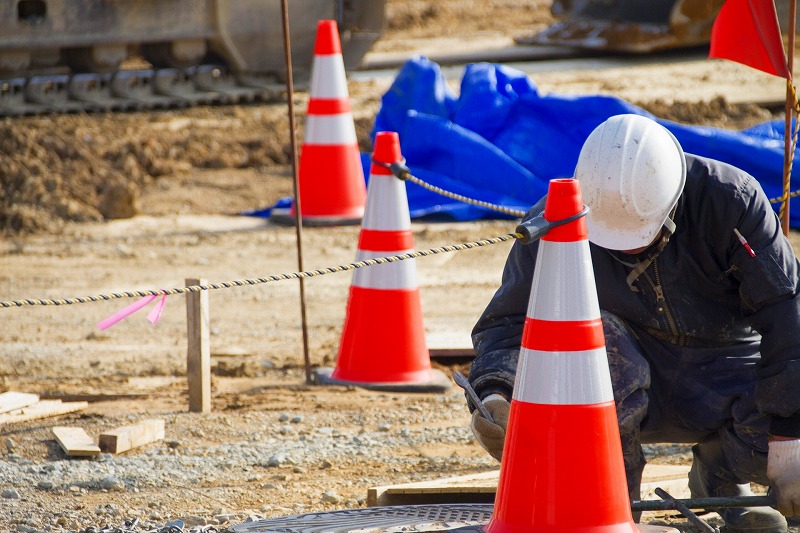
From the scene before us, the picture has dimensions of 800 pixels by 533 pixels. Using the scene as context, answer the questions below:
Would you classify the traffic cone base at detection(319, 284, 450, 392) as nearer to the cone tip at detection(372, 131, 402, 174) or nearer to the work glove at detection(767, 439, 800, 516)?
the cone tip at detection(372, 131, 402, 174)

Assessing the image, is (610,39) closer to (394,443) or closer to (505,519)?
(394,443)

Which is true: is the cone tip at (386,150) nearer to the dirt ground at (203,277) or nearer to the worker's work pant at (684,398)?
the dirt ground at (203,277)

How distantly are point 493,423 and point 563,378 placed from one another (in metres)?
0.46

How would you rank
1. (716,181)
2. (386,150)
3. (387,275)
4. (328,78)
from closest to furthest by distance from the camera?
1. (716,181)
2. (387,275)
3. (386,150)
4. (328,78)

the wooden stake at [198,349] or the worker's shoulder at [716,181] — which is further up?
the worker's shoulder at [716,181]

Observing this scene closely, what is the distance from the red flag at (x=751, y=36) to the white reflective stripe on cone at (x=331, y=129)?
12.1ft

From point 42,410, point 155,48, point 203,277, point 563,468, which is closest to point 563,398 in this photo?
point 563,468

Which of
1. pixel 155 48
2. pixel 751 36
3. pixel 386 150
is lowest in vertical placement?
pixel 386 150

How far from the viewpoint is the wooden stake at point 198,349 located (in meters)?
4.38

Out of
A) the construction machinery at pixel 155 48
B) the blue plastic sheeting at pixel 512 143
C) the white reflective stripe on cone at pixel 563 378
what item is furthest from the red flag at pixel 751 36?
the construction machinery at pixel 155 48

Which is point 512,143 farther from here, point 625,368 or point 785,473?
point 785,473

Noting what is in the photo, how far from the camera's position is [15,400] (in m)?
4.63

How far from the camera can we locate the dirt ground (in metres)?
4.21

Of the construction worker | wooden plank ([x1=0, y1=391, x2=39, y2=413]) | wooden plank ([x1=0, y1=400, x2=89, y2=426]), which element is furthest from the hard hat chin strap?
wooden plank ([x1=0, y1=391, x2=39, y2=413])
